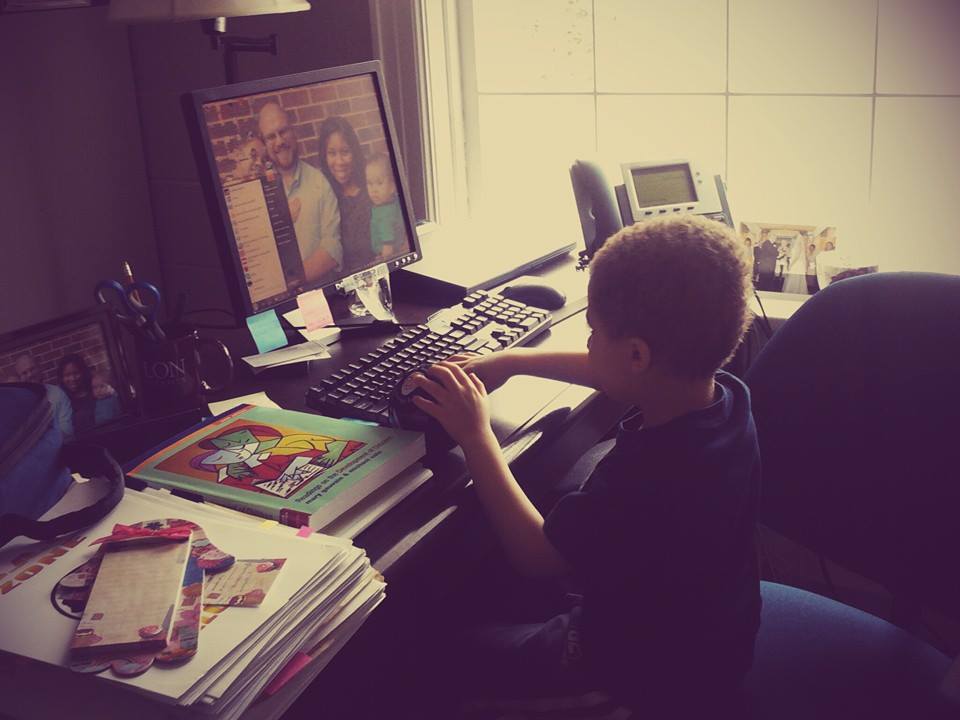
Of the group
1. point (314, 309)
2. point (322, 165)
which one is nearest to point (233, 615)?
point (314, 309)

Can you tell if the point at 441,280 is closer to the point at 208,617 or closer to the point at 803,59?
the point at 803,59

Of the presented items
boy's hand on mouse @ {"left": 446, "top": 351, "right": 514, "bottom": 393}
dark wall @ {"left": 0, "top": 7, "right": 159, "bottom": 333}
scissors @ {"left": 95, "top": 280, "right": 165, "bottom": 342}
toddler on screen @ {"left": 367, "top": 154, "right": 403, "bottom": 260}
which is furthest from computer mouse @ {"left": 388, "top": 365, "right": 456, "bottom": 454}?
dark wall @ {"left": 0, "top": 7, "right": 159, "bottom": 333}

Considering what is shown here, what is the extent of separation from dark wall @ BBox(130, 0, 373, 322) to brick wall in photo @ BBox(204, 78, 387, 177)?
564 millimetres

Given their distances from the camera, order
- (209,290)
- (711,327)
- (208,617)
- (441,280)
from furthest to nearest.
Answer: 1. (209,290)
2. (441,280)
3. (711,327)
4. (208,617)

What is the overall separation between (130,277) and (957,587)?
1.14 m

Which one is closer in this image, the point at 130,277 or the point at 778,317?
the point at 130,277

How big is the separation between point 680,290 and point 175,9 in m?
0.98

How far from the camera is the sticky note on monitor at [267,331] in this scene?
4.79ft

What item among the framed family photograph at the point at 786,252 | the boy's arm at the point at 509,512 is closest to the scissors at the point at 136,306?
the boy's arm at the point at 509,512

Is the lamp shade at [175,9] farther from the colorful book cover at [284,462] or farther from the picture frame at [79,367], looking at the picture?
the colorful book cover at [284,462]

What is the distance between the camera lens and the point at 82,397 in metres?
1.28

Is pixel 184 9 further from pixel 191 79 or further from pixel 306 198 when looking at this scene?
pixel 191 79

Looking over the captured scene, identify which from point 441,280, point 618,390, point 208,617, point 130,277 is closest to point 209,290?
point 441,280

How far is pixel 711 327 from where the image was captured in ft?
3.49
